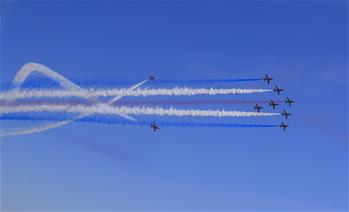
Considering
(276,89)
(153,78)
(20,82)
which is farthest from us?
Result: (276,89)

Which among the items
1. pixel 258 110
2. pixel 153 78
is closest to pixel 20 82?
pixel 153 78

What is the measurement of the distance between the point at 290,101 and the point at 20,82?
5431 cm

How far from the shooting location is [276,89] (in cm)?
13425

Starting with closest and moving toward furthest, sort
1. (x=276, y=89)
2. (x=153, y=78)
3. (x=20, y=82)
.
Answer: (x=20, y=82)
(x=153, y=78)
(x=276, y=89)

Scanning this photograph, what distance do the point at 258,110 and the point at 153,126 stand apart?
1753cm

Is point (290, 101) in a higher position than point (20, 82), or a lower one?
higher

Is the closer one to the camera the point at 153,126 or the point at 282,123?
the point at 153,126

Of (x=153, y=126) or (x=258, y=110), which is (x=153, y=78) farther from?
(x=258, y=110)

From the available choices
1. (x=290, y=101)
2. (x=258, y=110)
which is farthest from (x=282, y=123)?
(x=258, y=110)

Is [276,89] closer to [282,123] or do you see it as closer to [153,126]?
[282,123]

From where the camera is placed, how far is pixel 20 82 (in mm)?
104562

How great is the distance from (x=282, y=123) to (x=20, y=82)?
173ft

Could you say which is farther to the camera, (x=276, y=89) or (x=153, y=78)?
(x=276, y=89)

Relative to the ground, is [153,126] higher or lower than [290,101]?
lower
